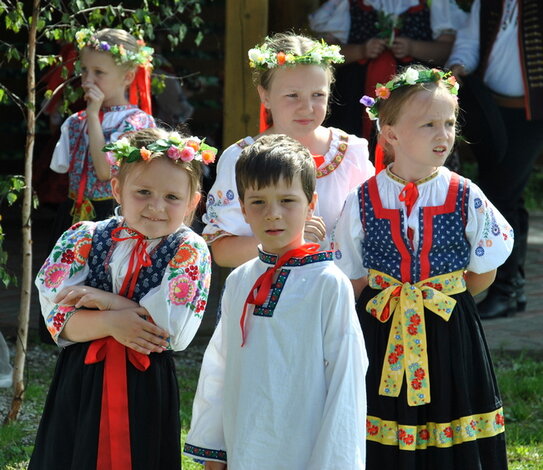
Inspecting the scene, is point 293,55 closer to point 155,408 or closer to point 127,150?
point 127,150

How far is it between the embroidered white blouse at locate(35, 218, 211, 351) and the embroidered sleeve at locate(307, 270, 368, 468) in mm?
473

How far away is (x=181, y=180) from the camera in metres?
3.22

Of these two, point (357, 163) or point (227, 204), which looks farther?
point (357, 163)

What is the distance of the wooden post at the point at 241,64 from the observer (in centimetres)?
603

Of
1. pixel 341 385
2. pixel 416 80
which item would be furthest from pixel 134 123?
pixel 341 385

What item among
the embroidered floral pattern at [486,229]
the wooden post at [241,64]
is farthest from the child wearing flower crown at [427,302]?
the wooden post at [241,64]

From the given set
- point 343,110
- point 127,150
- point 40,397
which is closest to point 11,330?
point 40,397

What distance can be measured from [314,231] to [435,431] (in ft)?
2.51

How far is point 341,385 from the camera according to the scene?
2.83m

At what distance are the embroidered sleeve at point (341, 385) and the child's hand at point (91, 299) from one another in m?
0.64

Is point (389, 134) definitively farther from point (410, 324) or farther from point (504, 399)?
point (504, 399)

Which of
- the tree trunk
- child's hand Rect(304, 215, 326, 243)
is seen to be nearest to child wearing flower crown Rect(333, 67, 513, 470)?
child's hand Rect(304, 215, 326, 243)

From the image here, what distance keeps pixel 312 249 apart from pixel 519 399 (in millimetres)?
2502

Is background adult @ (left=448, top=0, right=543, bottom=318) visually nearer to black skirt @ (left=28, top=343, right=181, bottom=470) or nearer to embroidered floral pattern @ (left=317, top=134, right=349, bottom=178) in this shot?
embroidered floral pattern @ (left=317, top=134, right=349, bottom=178)
